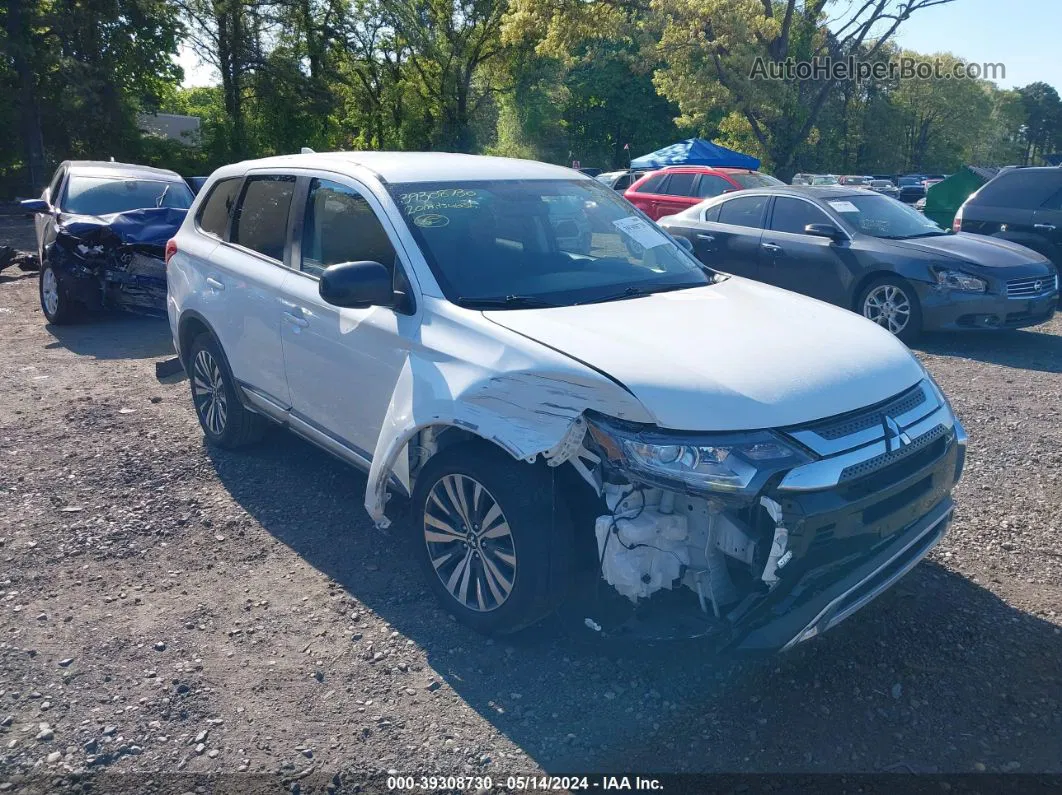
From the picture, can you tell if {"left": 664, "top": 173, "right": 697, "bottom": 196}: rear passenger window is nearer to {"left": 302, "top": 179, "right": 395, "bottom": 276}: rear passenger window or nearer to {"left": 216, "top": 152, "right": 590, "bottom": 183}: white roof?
{"left": 216, "top": 152, "right": 590, "bottom": 183}: white roof

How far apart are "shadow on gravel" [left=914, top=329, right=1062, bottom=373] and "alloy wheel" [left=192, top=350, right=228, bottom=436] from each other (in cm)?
650

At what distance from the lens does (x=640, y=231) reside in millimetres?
4629

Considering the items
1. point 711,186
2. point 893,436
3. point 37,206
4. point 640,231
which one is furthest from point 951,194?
point 893,436

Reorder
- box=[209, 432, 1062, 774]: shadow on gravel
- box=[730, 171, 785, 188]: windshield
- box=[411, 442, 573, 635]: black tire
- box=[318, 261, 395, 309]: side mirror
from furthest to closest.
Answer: box=[730, 171, 785, 188]: windshield, box=[318, 261, 395, 309]: side mirror, box=[411, 442, 573, 635]: black tire, box=[209, 432, 1062, 774]: shadow on gravel

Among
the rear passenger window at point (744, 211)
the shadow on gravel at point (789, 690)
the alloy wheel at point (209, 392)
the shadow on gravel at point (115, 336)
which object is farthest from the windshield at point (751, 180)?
the shadow on gravel at point (789, 690)

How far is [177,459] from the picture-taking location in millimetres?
5574

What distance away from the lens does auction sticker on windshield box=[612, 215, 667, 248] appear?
14.9 ft

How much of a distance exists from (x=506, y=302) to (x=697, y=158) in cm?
1679

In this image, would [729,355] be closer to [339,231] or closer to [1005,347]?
[339,231]

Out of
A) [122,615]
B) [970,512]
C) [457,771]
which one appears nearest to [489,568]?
[457,771]

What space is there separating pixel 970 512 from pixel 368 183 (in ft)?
11.7

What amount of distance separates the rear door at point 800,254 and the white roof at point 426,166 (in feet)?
16.5

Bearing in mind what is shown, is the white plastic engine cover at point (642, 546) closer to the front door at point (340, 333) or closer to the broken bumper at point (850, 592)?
the broken bumper at point (850, 592)

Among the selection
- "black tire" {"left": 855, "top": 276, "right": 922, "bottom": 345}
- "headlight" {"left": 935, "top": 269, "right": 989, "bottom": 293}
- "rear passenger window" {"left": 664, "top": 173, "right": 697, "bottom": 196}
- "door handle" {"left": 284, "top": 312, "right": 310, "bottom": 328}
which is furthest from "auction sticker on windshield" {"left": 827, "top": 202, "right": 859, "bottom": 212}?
"door handle" {"left": 284, "top": 312, "right": 310, "bottom": 328}
